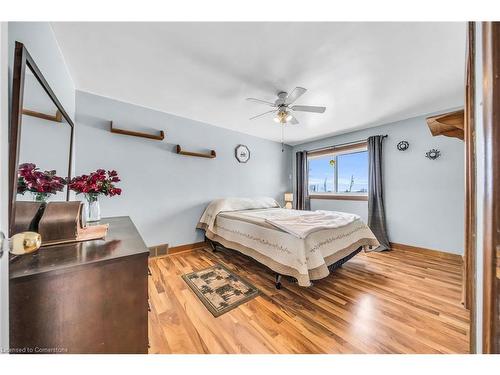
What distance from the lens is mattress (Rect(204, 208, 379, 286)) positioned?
180 cm

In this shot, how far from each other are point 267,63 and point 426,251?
3630 millimetres

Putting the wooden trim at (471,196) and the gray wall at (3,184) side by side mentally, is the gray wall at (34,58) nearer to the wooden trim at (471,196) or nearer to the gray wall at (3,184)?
the gray wall at (3,184)

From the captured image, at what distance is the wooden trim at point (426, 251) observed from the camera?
273cm

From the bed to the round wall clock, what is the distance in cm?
135

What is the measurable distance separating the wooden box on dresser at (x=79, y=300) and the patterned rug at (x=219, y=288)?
92 centimetres

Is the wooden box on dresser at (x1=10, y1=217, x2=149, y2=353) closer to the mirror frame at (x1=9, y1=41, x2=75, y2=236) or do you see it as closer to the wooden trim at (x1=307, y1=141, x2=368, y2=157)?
the mirror frame at (x1=9, y1=41, x2=75, y2=236)

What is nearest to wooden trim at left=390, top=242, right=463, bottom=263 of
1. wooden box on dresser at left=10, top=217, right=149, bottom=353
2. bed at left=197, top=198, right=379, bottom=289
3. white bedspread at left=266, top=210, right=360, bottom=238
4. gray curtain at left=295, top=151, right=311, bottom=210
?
bed at left=197, top=198, right=379, bottom=289

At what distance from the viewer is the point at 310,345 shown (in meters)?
1.28

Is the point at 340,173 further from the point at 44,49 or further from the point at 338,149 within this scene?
the point at 44,49

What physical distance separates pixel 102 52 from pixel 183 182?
187cm
